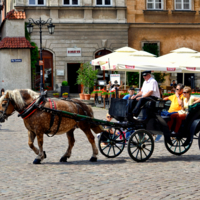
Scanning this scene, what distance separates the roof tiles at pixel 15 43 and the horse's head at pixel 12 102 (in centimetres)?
1949

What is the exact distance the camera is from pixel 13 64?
28.0 metres

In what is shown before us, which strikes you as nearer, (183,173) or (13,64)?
(183,173)

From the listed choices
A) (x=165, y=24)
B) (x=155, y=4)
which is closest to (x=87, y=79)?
(x=165, y=24)

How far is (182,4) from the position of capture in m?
31.4

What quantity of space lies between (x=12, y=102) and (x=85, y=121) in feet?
4.72

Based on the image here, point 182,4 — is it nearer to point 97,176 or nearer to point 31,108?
point 31,108

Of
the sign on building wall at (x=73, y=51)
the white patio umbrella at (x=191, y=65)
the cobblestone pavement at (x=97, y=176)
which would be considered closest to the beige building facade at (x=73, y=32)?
the sign on building wall at (x=73, y=51)

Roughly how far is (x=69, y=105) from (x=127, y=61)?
10773 mm

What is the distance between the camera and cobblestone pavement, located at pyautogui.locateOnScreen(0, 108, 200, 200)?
241 inches

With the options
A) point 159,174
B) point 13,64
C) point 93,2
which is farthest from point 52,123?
point 93,2

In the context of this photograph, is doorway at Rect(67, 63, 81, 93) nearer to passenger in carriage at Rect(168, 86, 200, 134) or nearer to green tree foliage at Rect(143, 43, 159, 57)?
green tree foliage at Rect(143, 43, 159, 57)

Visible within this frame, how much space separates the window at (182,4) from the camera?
103 ft

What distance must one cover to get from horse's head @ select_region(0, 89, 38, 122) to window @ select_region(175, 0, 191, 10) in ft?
80.8

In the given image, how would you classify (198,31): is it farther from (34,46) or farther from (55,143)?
(55,143)
